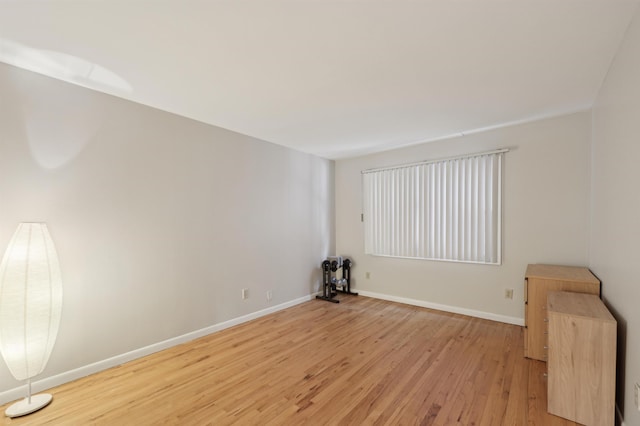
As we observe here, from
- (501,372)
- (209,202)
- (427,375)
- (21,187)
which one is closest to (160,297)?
(209,202)

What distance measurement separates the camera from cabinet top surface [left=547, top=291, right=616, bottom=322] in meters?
1.90

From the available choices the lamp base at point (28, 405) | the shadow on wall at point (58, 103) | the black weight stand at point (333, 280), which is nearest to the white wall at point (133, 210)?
the shadow on wall at point (58, 103)

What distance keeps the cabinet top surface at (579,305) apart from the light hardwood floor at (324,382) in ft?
2.24

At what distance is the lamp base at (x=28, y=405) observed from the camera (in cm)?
194

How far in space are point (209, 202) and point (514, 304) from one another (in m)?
3.97

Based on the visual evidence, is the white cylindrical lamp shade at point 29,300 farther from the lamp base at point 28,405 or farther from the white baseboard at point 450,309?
the white baseboard at point 450,309

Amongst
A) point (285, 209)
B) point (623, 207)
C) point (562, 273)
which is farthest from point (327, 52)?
point (562, 273)

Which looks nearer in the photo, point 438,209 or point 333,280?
point 438,209

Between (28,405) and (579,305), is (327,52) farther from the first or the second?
(28,405)

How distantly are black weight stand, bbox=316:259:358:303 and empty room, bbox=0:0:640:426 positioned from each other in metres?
0.61

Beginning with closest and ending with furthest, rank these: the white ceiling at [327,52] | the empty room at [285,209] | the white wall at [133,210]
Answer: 1. the white ceiling at [327,52]
2. the empty room at [285,209]
3. the white wall at [133,210]

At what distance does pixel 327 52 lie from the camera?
194 cm

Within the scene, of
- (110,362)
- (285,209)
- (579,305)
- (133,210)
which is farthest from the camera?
(285,209)

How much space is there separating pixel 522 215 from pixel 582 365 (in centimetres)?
202
